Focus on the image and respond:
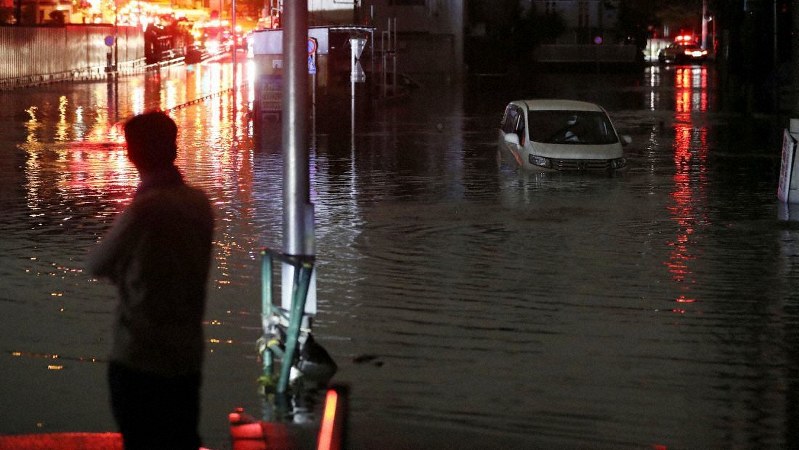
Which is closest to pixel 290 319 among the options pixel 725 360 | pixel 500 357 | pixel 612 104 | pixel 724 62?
pixel 500 357

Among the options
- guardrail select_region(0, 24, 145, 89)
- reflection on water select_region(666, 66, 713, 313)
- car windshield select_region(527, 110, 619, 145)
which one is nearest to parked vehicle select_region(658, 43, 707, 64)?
guardrail select_region(0, 24, 145, 89)

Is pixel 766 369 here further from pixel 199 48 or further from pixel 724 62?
pixel 199 48

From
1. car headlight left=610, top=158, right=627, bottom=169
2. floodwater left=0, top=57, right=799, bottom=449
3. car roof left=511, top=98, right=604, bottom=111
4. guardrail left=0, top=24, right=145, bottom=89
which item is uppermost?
guardrail left=0, top=24, right=145, bottom=89

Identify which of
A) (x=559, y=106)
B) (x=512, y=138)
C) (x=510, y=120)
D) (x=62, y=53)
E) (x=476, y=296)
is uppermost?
(x=62, y=53)

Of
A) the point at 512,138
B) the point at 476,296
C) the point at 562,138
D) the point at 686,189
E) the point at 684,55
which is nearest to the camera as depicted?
the point at 476,296

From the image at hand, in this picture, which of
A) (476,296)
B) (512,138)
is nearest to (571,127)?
(512,138)

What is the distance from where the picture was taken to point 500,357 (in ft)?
29.1

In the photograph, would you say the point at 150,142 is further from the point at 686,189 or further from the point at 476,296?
the point at 686,189

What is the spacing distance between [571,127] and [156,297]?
59.2 ft

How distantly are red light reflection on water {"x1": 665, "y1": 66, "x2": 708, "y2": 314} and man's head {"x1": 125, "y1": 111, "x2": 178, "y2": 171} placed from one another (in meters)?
6.39

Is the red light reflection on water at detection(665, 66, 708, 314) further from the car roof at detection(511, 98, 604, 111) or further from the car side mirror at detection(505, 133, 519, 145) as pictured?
the car side mirror at detection(505, 133, 519, 145)

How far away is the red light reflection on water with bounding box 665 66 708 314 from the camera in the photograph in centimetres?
1233

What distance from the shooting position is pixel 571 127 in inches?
882

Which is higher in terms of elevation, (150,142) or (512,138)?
(150,142)
